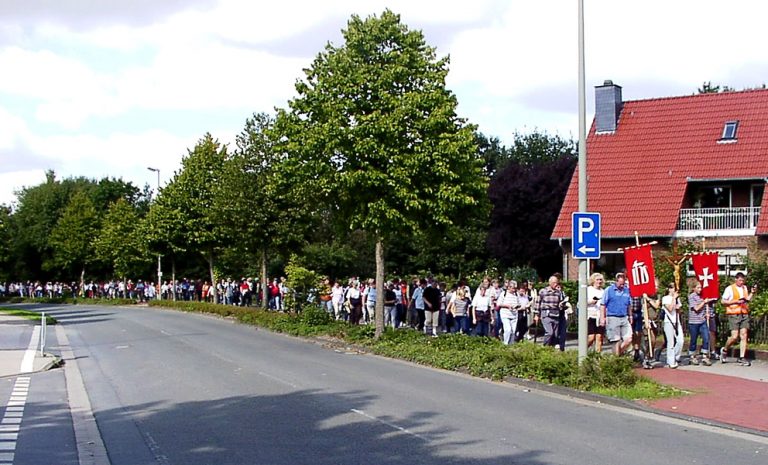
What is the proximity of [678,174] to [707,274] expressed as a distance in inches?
727

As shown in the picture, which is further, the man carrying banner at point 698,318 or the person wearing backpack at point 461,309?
the person wearing backpack at point 461,309

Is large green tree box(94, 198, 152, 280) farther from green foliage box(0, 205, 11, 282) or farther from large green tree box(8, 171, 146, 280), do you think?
large green tree box(8, 171, 146, 280)

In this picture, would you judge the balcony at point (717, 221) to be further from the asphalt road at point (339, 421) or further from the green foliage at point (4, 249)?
the green foliage at point (4, 249)

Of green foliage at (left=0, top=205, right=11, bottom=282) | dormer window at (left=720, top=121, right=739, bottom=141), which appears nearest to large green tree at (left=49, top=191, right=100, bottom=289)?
→ green foliage at (left=0, top=205, right=11, bottom=282)

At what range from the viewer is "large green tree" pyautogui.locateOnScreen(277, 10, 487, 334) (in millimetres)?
22031

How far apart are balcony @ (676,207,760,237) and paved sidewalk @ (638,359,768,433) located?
685 inches

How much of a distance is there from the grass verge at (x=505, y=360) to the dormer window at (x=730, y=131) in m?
18.8

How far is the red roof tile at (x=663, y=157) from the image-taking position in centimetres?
3562

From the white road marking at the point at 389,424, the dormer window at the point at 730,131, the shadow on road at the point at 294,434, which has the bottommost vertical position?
the shadow on road at the point at 294,434

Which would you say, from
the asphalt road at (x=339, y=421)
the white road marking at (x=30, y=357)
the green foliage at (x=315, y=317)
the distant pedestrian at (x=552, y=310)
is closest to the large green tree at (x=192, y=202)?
the white road marking at (x=30, y=357)

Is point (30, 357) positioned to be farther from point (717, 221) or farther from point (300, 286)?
point (717, 221)

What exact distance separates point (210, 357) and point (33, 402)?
6.66 meters

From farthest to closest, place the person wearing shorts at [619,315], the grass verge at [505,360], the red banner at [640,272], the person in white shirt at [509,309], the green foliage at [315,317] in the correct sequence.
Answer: the green foliage at [315,317] → the person in white shirt at [509,309] → the red banner at [640,272] → the person wearing shorts at [619,315] → the grass verge at [505,360]

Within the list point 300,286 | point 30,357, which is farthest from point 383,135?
point 300,286
